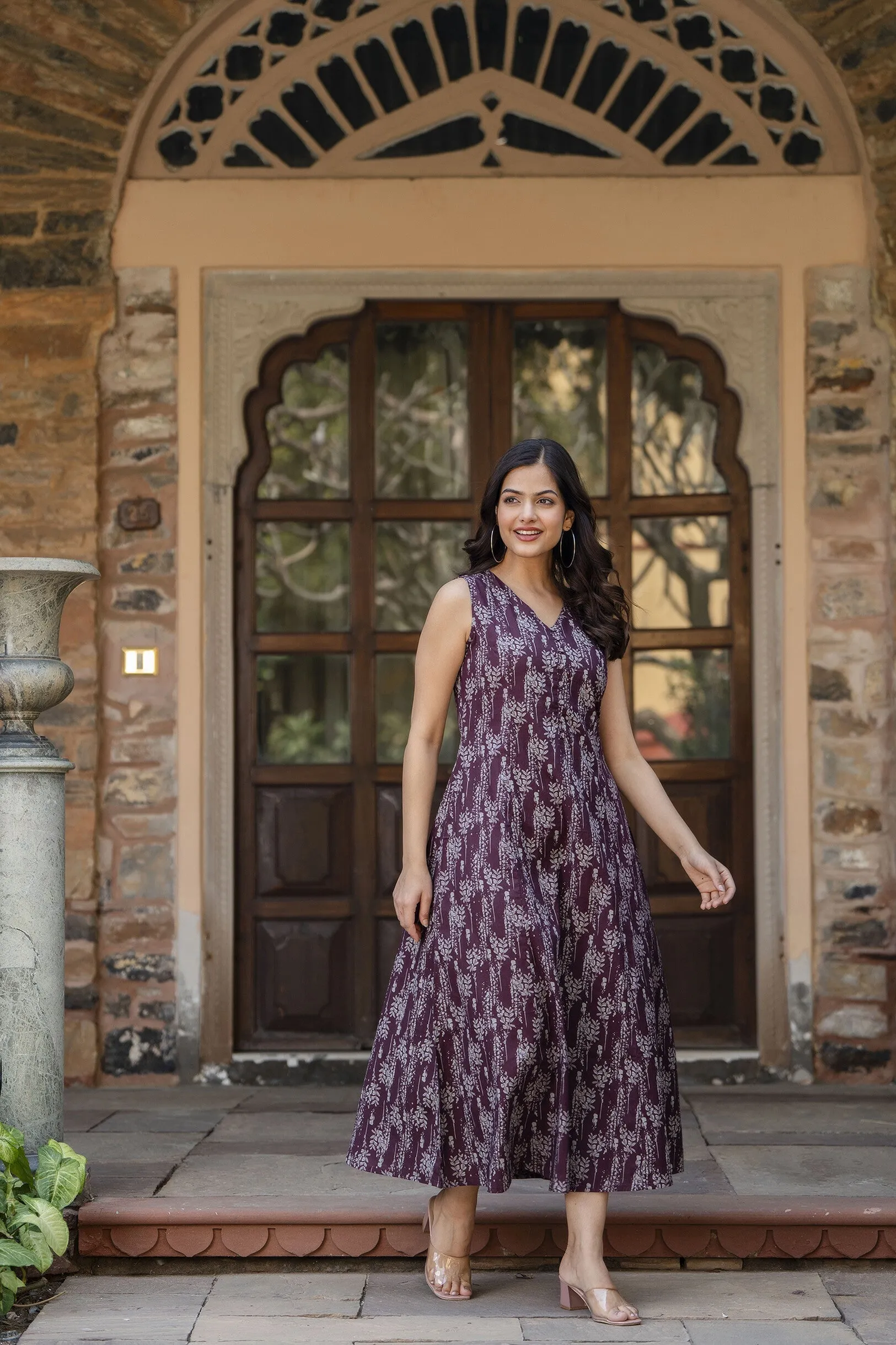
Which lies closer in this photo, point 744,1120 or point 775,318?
point 744,1120

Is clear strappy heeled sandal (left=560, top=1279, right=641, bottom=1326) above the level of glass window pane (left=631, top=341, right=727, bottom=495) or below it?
below

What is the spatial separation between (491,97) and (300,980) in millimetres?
2969

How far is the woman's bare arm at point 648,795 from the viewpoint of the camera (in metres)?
2.94

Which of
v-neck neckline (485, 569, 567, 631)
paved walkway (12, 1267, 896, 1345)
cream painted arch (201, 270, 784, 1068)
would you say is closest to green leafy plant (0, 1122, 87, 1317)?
paved walkway (12, 1267, 896, 1345)

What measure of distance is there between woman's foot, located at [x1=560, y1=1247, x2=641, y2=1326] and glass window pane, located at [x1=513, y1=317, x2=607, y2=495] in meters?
2.86

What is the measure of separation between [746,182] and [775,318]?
1.52ft

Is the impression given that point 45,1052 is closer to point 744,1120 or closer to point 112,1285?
point 112,1285

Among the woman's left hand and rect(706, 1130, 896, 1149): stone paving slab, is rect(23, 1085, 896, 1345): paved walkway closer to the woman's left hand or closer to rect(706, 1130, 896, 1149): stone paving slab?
rect(706, 1130, 896, 1149): stone paving slab

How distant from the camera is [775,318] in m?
5.03

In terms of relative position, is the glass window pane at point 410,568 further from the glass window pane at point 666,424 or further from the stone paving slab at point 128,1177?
the stone paving slab at point 128,1177

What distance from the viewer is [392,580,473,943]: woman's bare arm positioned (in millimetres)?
2941

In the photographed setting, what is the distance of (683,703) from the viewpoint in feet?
16.9

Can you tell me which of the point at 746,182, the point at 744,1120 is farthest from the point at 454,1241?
the point at 746,182

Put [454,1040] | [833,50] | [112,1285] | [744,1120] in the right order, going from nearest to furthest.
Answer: [454,1040]
[112,1285]
[744,1120]
[833,50]
